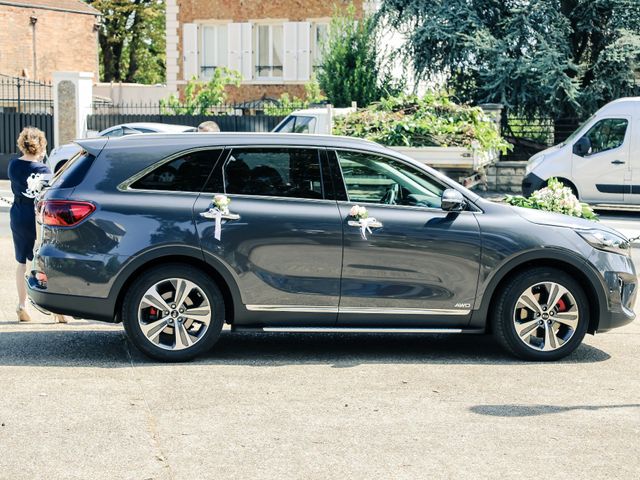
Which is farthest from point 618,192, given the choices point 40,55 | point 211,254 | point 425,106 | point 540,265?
point 40,55

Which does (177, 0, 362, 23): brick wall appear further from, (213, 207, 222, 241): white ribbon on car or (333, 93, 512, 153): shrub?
(213, 207, 222, 241): white ribbon on car

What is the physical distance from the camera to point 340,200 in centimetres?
774

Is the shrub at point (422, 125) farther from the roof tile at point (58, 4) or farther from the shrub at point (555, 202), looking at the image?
the roof tile at point (58, 4)

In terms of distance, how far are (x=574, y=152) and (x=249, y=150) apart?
13.2 meters

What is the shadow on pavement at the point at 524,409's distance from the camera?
6366 mm

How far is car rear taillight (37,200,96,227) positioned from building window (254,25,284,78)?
3152 centimetres

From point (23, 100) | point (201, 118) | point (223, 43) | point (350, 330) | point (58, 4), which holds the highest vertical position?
point (58, 4)

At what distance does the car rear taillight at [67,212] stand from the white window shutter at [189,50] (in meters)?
31.7

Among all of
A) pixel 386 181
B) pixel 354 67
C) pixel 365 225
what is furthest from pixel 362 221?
pixel 354 67

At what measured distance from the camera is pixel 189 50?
38.9 meters

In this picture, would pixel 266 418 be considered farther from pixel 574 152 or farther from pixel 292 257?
pixel 574 152

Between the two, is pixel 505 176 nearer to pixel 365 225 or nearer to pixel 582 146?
pixel 582 146

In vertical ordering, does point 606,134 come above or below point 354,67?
below

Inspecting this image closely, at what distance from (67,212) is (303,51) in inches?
1221
